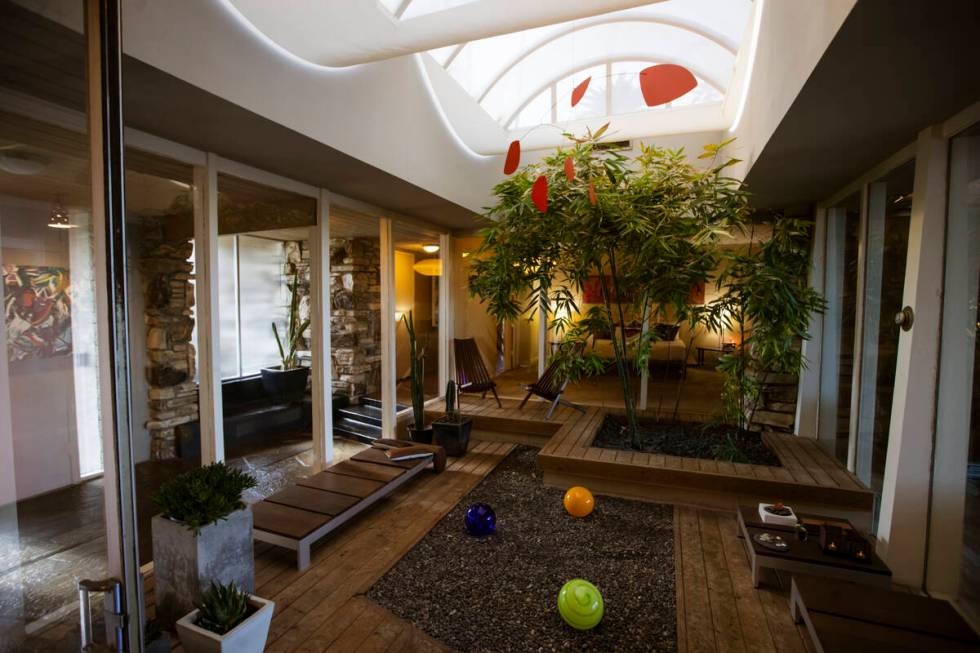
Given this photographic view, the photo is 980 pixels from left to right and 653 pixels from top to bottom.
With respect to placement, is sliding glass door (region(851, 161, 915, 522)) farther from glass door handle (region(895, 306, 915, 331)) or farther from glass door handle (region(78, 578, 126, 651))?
glass door handle (region(78, 578, 126, 651))

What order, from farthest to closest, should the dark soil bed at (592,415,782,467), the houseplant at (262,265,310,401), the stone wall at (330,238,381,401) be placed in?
the stone wall at (330,238,381,401) < the houseplant at (262,265,310,401) < the dark soil bed at (592,415,782,467)

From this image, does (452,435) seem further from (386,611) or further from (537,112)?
(537,112)

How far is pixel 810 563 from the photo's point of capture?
243cm

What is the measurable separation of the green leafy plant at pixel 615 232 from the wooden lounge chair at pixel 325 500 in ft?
5.14

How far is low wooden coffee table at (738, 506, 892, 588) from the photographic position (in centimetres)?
234

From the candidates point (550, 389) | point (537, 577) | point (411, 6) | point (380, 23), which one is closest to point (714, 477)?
point (537, 577)

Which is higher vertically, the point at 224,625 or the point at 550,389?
the point at 550,389

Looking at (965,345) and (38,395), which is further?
(965,345)

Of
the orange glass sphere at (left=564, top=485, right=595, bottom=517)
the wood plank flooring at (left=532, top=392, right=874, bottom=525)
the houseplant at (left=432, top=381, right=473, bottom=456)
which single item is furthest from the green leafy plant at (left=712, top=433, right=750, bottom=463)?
the houseplant at (left=432, top=381, right=473, bottom=456)

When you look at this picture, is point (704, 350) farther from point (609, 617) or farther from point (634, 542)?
point (609, 617)

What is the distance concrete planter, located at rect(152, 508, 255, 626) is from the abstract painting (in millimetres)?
1133

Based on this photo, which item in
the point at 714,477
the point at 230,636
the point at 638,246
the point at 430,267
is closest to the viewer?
the point at 230,636

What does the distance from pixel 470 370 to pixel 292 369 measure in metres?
2.00

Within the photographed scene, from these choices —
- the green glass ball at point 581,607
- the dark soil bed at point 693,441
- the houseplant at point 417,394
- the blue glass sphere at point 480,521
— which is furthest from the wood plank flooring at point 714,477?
the green glass ball at point 581,607
